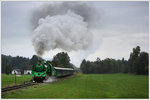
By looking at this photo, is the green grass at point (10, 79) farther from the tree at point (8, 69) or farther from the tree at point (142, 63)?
the tree at point (142, 63)

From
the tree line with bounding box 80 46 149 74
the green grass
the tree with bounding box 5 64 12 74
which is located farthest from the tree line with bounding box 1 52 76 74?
the tree line with bounding box 80 46 149 74

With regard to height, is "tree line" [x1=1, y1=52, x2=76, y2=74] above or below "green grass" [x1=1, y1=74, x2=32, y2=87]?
above

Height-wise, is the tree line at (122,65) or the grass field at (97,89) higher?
the tree line at (122,65)

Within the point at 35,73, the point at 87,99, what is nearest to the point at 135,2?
the point at 87,99

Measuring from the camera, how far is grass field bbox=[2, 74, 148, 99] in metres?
11.0

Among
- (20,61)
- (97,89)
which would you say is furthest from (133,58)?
(20,61)

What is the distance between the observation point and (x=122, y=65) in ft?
39.9

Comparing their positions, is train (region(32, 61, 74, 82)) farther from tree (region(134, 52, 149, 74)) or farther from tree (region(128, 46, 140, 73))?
tree (region(134, 52, 149, 74))

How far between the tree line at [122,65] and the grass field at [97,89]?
323 millimetres

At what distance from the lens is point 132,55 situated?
12188 mm

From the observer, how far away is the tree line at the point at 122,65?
11875mm

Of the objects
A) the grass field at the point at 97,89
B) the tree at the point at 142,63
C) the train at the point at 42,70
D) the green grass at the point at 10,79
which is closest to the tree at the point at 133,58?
the tree at the point at 142,63

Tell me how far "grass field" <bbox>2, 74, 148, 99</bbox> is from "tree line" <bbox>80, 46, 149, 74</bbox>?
0.32 m

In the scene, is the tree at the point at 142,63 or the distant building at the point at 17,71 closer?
the tree at the point at 142,63
